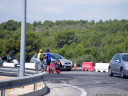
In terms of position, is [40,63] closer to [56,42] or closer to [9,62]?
[9,62]

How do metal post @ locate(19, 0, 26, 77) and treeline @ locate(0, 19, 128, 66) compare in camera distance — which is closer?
metal post @ locate(19, 0, 26, 77)

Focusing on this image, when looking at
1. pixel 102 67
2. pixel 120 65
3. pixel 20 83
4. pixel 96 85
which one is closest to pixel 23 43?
pixel 20 83

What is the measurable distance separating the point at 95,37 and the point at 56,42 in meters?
12.0

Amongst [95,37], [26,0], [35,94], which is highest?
[95,37]

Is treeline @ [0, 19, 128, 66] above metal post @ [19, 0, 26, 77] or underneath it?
above

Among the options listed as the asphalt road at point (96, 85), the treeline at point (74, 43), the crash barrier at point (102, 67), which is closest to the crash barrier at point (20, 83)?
the asphalt road at point (96, 85)

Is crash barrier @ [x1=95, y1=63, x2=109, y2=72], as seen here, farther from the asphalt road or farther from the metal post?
the metal post

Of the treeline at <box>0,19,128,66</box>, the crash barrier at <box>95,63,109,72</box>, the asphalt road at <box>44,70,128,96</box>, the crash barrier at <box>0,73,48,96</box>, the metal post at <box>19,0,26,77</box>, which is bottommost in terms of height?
the asphalt road at <box>44,70,128,96</box>

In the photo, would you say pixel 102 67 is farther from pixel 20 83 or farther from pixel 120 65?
pixel 20 83

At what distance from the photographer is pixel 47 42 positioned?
87312 mm

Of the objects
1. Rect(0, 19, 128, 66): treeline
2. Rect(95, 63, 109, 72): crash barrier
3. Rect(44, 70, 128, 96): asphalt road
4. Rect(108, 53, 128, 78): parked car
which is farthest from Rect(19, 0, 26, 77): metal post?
Rect(0, 19, 128, 66): treeline

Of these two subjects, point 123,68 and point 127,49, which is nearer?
point 123,68

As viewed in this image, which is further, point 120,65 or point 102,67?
point 102,67

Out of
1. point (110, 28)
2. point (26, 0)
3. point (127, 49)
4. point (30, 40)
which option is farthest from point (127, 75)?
point (110, 28)
